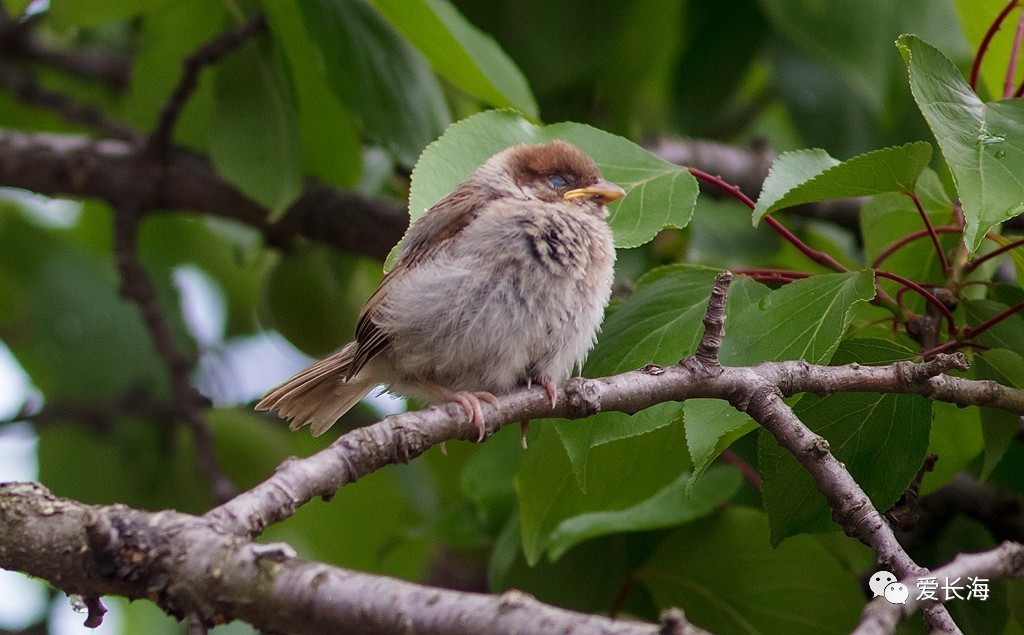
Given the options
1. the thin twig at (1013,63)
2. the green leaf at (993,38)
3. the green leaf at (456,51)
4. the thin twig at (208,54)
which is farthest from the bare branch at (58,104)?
the thin twig at (1013,63)

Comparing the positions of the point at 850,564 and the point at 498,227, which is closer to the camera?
the point at 498,227

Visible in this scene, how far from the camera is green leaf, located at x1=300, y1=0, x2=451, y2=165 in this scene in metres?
4.07

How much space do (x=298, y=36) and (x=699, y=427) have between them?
2.37 metres

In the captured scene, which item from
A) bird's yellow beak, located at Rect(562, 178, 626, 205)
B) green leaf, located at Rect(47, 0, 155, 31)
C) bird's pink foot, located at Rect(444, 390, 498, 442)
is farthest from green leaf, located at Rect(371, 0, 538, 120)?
green leaf, located at Rect(47, 0, 155, 31)

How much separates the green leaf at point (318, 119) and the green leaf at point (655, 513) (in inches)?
69.8

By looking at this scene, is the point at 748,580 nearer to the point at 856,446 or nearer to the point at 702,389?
the point at 856,446

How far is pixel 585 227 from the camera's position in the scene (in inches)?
134

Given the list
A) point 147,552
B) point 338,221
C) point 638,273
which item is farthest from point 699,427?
point 338,221

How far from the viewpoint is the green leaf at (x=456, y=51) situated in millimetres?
3539

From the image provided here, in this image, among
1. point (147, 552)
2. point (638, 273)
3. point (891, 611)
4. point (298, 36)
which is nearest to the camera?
point (891, 611)

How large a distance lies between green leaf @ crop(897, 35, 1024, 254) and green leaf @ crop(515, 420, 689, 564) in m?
1.25

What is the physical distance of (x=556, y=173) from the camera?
374cm

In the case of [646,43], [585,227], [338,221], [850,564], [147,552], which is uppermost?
[646,43]

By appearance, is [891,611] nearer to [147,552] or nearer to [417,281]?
[147,552]
